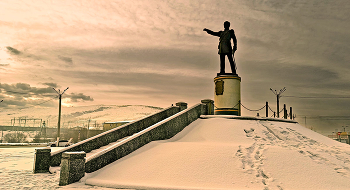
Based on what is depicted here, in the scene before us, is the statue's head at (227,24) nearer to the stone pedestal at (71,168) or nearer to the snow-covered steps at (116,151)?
the snow-covered steps at (116,151)

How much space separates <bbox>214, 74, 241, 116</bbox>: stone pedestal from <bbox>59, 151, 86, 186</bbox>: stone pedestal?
29.5 ft

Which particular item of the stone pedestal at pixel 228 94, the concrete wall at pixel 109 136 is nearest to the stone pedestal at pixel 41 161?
the concrete wall at pixel 109 136

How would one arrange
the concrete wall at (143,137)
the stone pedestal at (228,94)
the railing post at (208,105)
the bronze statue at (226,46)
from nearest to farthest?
the concrete wall at (143,137) → the railing post at (208,105) → the stone pedestal at (228,94) → the bronze statue at (226,46)

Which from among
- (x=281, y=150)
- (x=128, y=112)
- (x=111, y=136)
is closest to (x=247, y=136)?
(x=281, y=150)

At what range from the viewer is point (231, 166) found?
25.6 ft

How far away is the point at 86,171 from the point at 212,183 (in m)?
3.87

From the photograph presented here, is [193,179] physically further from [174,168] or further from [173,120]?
[173,120]

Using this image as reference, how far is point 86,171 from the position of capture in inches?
323

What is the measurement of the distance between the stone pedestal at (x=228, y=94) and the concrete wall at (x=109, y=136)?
2.80 meters

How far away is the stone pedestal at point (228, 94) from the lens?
14922 mm

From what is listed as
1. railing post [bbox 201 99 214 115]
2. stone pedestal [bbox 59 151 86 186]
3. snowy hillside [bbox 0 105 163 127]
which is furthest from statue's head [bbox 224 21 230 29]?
snowy hillside [bbox 0 105 163 127]

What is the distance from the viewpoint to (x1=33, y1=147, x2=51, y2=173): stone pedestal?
10047mm

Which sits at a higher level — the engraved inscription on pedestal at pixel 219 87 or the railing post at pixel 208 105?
the engraved inscription on pedestal at pixel 219 87

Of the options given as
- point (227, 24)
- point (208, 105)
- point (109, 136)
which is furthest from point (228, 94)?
point (109, 136)
